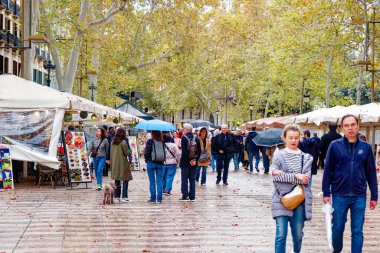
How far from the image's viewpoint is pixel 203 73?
62.0 meters

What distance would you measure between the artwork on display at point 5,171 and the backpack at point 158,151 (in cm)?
452

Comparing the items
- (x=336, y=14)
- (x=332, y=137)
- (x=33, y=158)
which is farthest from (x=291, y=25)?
Result: (x=33, y=158)

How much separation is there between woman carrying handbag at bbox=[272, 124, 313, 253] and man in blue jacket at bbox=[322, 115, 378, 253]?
1.69 feet

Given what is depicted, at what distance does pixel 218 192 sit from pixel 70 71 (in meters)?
12.0

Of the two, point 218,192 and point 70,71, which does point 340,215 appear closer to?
point 218,192

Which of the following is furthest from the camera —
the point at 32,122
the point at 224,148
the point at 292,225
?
the point at 224,148

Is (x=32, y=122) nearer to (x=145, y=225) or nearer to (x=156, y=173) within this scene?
(x=156, y=173)

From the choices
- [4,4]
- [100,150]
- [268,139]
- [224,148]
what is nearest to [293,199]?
[100,150]

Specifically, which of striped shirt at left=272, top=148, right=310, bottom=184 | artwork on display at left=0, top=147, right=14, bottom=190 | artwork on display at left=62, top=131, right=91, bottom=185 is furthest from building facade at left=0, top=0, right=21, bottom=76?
striped shirt at left=272, top=148, right=310, bottom=184

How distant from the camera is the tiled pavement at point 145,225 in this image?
361 inches

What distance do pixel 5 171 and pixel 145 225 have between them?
709cm

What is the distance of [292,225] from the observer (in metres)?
7.32

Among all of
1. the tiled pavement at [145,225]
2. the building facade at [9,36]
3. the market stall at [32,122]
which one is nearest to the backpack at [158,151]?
the tiled pavement at [145,225]

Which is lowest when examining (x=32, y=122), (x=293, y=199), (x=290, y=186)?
(x=293, y=199)
